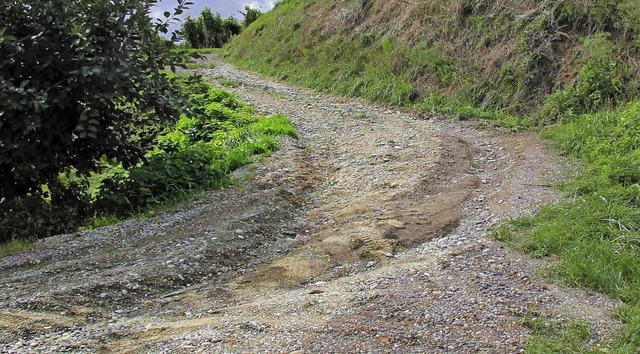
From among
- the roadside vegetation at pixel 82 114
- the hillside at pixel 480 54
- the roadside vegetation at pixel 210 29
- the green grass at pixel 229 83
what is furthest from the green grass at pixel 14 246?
the roadside vegetation at pixel 210 29

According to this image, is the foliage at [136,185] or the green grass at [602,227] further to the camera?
the foliage at [136,185]

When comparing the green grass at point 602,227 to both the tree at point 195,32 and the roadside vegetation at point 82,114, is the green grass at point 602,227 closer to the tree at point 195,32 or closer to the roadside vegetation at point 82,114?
the roadside vegetation at point 82,114

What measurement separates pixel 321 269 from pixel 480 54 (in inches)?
300

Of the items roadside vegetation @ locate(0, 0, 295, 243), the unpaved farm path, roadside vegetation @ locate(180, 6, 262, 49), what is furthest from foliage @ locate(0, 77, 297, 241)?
roadside vegetation @ locate(180, 6, 262, 49)

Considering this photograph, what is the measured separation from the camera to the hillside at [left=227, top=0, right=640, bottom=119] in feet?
32.1

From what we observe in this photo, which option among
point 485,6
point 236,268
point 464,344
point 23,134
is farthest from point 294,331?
point 485,6

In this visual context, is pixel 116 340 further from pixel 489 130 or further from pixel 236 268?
pixel 489 130

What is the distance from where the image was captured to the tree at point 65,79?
23.5ft

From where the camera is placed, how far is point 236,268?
230 inches

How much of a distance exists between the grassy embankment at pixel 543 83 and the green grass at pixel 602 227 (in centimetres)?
1

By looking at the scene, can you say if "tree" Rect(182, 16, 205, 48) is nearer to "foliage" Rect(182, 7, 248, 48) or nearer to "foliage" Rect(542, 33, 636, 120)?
"foliage" Rect(182, 7, 248, 48)

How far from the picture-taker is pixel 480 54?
39.0 ft

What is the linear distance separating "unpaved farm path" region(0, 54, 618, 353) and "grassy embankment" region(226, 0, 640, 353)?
275 mm

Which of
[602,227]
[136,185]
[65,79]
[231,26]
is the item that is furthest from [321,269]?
[231,26]
